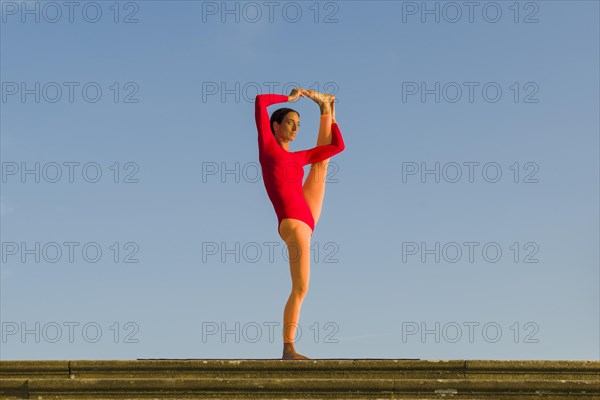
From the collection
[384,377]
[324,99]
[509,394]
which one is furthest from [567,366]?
[324,99]

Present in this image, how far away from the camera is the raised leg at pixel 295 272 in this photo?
9.40 metres

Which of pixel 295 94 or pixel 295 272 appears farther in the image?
pixel 295 94

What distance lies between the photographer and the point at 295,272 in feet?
31.0

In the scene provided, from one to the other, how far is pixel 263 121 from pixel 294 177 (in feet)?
2.38

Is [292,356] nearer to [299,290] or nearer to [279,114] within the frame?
[299,290]

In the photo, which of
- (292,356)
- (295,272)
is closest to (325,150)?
(295,272)

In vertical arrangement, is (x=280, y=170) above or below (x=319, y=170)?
below

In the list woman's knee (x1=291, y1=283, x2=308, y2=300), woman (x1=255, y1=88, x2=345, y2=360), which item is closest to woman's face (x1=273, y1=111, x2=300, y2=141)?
woman (x1=255, y1=88, x2=345, y2=360)

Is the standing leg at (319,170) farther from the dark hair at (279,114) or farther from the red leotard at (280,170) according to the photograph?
the dark hair at (279,114)

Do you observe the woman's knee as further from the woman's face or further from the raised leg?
the woman's face

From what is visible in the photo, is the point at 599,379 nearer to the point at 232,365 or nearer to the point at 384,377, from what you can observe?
the point at 384,377

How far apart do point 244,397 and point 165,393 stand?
2.26 feet

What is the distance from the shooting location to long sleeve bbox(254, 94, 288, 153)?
9.77 meters

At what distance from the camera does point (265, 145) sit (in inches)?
384
